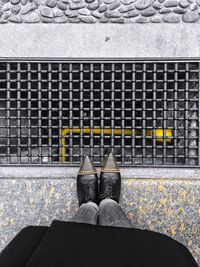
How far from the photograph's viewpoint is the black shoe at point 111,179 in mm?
1305

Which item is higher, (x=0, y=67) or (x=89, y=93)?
(x=0, y=67)

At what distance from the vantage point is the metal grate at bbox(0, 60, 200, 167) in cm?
134

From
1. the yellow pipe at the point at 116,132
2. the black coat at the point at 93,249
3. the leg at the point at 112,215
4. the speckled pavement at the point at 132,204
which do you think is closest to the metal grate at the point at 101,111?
the yellow pipe at the point at 116,132

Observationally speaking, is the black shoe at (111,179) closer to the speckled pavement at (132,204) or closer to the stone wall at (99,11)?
the speckled pavement at (132,204)

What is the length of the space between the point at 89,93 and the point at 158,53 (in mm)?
388

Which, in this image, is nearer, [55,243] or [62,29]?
[55,243]

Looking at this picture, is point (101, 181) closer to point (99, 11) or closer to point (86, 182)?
point (86, 182)

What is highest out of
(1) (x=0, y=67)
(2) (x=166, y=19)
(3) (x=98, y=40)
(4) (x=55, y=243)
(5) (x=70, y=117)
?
(2) (x=166, y=19)

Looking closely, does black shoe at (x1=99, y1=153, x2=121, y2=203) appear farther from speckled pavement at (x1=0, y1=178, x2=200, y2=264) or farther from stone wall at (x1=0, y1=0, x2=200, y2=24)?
stone wall at (x1=0, y1=0, x2=200, y2=24)

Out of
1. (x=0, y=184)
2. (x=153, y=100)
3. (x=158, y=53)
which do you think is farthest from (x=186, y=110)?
(x=0, y=184)

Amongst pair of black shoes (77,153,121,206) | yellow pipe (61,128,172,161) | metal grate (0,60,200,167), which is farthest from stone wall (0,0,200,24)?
pair of black shoes (77,153,121,206)

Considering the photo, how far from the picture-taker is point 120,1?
4.32ft

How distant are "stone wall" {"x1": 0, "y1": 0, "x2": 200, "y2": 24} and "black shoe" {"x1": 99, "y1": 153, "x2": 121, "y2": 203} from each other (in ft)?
2.26

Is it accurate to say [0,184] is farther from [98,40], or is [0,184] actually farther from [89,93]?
[98,40]
